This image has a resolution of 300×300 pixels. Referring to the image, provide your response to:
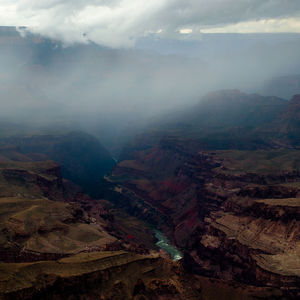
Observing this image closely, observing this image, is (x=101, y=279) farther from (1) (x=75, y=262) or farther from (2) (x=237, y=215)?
(2) (x=237, y=215)

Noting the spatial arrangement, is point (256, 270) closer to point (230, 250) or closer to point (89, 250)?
point (230, 250)

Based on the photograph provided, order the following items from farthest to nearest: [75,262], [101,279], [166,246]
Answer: [166,246]
[75,262]
[101,279]

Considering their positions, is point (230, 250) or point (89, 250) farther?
point (230, 250)

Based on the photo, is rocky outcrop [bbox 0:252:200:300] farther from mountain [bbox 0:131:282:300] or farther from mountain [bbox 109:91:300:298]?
mountain [bbox 109:91:300:298]

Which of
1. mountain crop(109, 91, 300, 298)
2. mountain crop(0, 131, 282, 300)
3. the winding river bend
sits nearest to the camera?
mountain crop(0, 131, 282, 300)

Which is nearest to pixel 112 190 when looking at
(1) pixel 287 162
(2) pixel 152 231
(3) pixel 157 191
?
(3) pixel 157 191

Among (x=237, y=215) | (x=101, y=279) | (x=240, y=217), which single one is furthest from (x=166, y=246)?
(x=101, y=279)

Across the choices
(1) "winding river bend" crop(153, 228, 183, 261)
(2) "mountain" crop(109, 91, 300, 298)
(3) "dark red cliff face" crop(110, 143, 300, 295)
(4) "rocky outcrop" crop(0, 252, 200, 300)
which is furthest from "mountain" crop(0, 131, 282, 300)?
(2) "mountain" crop(109, 91, 300, 298)
